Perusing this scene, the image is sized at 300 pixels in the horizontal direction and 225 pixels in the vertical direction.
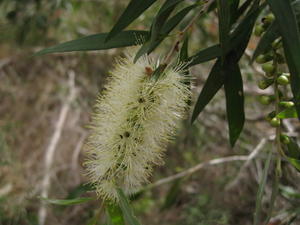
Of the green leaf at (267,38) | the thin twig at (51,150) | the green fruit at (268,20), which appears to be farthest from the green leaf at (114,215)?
the thin twig at (51,150)

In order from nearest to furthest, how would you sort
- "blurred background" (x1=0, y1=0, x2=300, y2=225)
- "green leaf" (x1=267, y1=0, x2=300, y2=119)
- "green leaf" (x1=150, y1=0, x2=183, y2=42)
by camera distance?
"green leaf" (x1=267, y1=0, x2=300, y2=119), "green leaf" (x1=150, y1=0, x2=183, y2=42), "blurred background" (x1=0, y1=0, x2=300, y2=225)

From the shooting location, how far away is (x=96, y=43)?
110 cm

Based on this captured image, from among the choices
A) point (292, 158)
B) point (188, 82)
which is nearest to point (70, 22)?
point (188, 82)

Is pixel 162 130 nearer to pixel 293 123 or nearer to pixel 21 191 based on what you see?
pixel 293 123

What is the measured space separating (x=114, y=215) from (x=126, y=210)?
95 millimetres

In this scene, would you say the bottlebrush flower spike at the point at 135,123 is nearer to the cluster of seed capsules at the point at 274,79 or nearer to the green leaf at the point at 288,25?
the cluster of seed capsules at the point at 274,79

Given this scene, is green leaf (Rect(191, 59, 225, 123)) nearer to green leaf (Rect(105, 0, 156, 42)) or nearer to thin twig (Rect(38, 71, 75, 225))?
green leaf (Rect(105, 0, 156, 42))

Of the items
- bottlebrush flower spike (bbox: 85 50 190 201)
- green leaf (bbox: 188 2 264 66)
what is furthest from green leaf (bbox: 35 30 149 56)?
green leaf (bbox: 188 2 264 66)

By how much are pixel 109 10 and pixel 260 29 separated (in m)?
2.11

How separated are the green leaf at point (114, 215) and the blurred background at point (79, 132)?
0.92 metres

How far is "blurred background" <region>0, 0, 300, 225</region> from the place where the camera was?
235 cm

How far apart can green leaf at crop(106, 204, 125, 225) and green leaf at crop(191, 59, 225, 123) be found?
334mm

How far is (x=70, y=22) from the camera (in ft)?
10.3

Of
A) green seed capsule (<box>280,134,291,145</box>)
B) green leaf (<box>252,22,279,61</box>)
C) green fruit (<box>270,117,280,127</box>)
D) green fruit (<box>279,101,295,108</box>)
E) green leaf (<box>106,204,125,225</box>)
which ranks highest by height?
green leaf (<box>252,22,279,61</box>)
